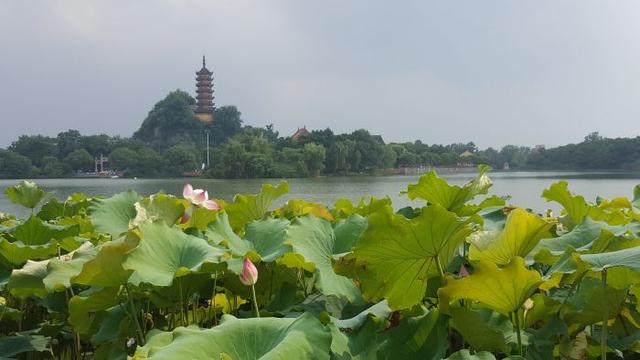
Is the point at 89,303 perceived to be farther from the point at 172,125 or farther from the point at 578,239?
the point at 172,125

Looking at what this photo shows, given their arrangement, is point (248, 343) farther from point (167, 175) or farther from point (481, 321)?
point (167, 175)

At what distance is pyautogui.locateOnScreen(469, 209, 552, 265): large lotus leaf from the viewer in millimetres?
774

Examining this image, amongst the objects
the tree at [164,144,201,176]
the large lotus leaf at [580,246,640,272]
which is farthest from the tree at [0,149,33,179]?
the large lotus leaf at [580,246,640,272]

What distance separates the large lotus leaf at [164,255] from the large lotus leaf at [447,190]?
1.64 ft

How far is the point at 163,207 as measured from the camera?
128 centimetres

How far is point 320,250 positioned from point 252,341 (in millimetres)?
377

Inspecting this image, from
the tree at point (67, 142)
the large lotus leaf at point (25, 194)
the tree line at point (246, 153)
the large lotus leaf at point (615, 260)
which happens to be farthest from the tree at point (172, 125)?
the large lotus leaf at point (615, 260)

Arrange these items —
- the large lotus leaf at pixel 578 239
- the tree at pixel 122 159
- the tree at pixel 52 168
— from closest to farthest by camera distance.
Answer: the large lotus leaf at pixel 578 239 → the tree at pixel 52 168 → the tree at pixel 122 159

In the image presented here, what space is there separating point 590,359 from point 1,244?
1.22 m

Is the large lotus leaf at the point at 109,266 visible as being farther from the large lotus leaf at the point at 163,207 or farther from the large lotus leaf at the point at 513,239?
the large lotus leaf at the point at 513,239

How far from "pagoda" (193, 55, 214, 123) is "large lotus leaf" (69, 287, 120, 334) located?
8671 centimetres

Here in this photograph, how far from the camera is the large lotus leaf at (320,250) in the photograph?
0.89 metres

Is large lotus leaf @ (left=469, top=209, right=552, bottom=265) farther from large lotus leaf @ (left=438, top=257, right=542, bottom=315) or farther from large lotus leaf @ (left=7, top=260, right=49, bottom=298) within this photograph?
large lotus leaf @ (left=7, top=260, right=49, bottom=298)

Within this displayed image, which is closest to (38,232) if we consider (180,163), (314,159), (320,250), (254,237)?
(254,237)
